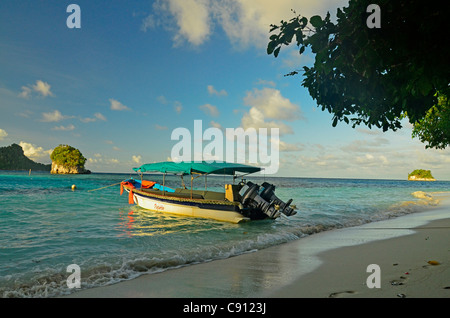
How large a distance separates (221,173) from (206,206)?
7.04ft

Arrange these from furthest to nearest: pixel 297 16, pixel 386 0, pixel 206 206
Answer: pixel 206 206, pixel 297 16, pixel 386 0

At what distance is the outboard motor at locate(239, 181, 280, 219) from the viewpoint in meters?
14.4

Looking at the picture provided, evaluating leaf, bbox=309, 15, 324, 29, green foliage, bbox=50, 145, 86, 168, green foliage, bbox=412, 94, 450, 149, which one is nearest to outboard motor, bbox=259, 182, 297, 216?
green foliage, bbox=412, 94, 450, 149

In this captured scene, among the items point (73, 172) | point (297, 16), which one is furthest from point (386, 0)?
point (73, 172)

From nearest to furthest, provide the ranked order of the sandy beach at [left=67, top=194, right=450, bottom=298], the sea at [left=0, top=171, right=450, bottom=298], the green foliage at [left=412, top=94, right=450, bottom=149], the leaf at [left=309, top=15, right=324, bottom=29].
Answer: the leaf at [left=309, top=15, right=324, bottom=29]
the sandy beach at [left=67, top=194, right=450, bottom=298]
the sea at [left=0, top=171, right=450, bottom=298]
the green foliage at [left=412, top=94, right=450, bottom=149]

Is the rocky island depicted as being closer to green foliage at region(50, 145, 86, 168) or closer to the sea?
green foliage at region(50, 145, 86, 168)

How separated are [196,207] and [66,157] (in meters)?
142

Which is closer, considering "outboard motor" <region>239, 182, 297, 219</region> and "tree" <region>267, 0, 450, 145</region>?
"tree" <region>267, 0, 450, 145</region>

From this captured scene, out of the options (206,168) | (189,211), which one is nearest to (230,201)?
(206,168)

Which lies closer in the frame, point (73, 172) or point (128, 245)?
point (128, 245)

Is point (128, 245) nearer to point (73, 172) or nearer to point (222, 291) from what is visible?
point (222, 291)

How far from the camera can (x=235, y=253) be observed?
8602 millimetres

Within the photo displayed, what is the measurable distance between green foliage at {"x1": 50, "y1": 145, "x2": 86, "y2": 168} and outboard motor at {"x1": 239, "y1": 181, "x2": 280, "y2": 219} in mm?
142144
